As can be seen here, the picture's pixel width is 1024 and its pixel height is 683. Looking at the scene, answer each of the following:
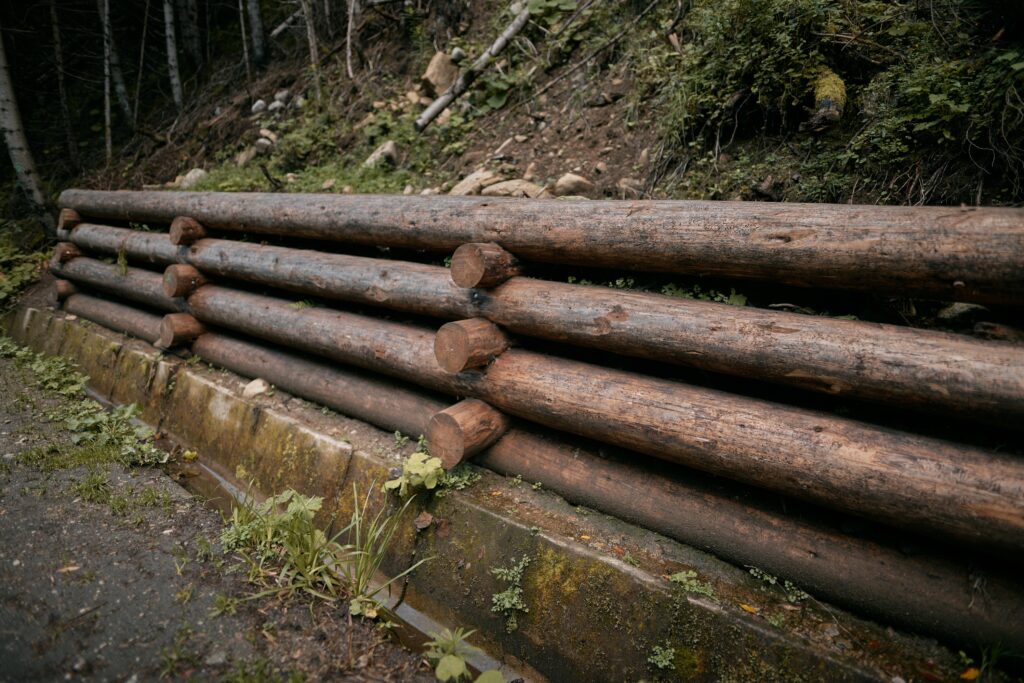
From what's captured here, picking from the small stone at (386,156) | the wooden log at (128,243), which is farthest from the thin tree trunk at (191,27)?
→ the small stone at (386,156)

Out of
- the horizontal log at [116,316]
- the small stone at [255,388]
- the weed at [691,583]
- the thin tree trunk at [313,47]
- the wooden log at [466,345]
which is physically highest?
the thin tree trunk at [313,47]

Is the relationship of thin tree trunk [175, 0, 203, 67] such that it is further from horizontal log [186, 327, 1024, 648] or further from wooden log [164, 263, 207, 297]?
horizontal log [186, 327, 1024, 648]

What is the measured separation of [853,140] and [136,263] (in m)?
7.27

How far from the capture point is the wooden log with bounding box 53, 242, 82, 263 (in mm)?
7051

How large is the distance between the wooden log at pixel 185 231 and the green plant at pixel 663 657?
5305 mm

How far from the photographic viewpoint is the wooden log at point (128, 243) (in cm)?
550

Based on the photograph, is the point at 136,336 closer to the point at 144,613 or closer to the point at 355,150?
the point at 355,150

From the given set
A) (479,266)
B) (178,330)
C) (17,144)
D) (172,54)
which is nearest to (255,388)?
(178,330)

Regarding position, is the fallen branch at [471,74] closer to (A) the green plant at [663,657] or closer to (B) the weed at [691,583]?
(B) the weed at [691,583]

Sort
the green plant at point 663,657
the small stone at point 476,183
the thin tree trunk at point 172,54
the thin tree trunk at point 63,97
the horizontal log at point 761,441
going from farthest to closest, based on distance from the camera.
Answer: the thin tree trunk at point 172,54
the thin tree trunk at point 63,97
the small stone at point 476,183
the green plant at point 663,657
the horizontal log at point 761,441

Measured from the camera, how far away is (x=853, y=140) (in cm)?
295

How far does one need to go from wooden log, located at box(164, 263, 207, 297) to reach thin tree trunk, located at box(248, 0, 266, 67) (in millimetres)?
8253

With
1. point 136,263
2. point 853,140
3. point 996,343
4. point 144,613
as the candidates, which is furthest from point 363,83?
point 996,343

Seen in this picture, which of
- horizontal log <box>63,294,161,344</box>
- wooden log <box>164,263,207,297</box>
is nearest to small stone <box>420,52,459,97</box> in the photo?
wooden log <box>164,263,207,297</box>
